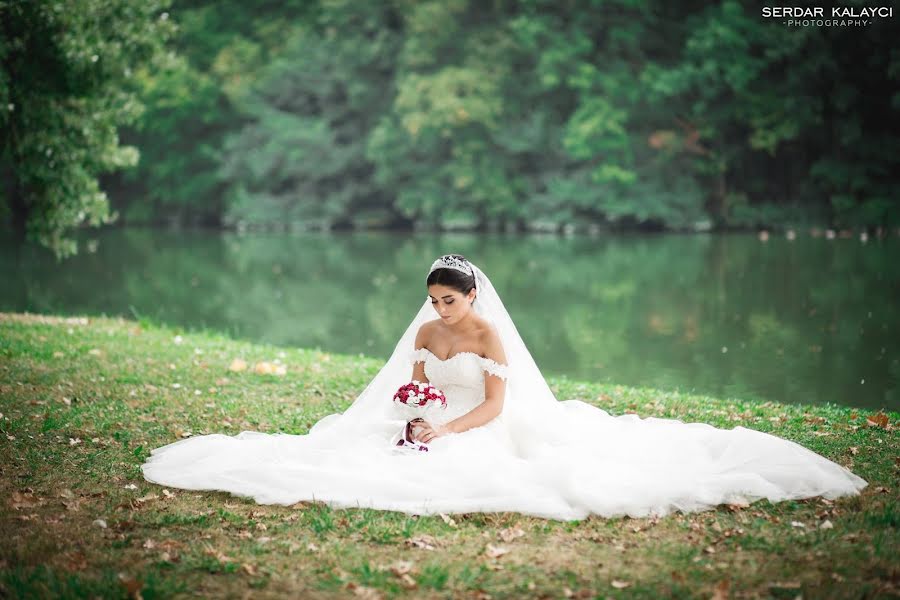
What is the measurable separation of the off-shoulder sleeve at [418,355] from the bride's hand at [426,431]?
0.54 metres

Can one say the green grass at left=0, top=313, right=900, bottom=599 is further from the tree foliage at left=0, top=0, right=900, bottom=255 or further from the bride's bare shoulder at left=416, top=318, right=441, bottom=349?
the tree foliage at left=0, top=0, right=900, bottom=255

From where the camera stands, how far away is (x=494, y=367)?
6176 millimetres

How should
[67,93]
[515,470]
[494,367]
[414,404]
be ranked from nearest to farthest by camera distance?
[515,470] → [414,404] → [494,367] → [67,93]

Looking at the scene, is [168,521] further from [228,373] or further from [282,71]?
[282,71]

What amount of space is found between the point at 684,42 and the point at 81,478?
39.2m

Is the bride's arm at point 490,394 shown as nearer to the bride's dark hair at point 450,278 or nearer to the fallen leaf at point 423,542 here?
the bride's dark hair at point 450,278

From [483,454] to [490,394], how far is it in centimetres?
59

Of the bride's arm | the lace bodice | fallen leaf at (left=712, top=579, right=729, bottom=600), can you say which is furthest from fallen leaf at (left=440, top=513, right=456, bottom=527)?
fallen leaf at (left=712, top=579, right=729, bottom=600)

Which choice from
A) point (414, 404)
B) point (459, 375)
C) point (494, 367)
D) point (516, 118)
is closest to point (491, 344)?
point (494, 367)

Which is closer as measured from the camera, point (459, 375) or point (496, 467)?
point (496, 467)

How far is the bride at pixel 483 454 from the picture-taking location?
209 inches

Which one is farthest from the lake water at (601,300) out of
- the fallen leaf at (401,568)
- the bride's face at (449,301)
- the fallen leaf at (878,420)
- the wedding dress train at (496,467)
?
the fallen leaf at (401,568)

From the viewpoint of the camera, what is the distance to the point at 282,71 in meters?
47.2

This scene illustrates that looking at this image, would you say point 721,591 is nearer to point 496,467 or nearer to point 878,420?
point 496,467
